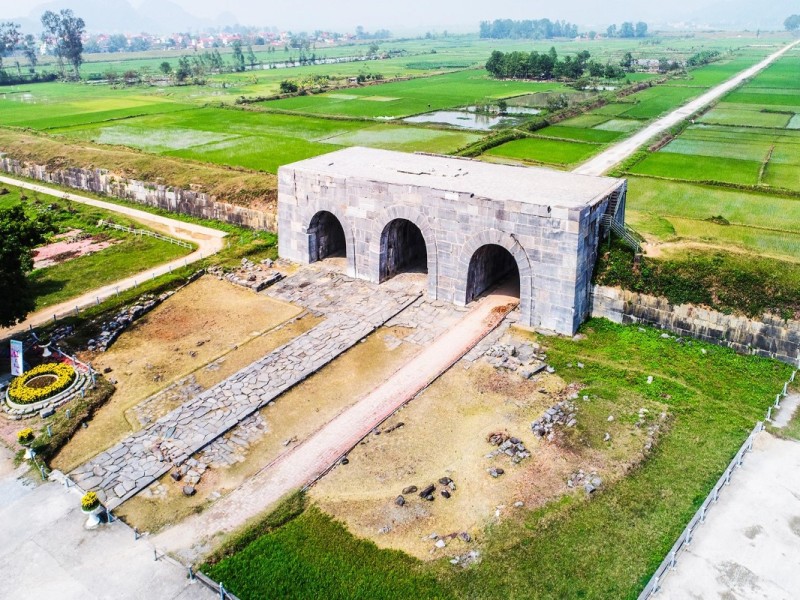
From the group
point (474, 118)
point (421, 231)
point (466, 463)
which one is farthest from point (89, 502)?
point (474, 118)

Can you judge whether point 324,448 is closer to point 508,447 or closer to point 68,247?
point 508,447


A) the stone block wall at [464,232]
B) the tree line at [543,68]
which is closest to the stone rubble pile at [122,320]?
the stone block wall at [464,232]

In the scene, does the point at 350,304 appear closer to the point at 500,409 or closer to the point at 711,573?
the point at 500,409

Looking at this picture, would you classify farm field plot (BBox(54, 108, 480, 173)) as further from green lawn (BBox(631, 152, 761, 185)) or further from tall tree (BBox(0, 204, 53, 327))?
tall tree (BBox(0, 204, 53, 327))

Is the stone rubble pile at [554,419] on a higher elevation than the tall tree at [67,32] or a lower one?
lower

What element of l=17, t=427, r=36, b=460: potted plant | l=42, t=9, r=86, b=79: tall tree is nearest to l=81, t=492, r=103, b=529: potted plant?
l=17, t=427, r=36, b=460: potted plant

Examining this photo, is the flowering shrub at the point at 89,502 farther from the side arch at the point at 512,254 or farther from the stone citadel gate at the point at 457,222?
the side arch at the point at 512,254
